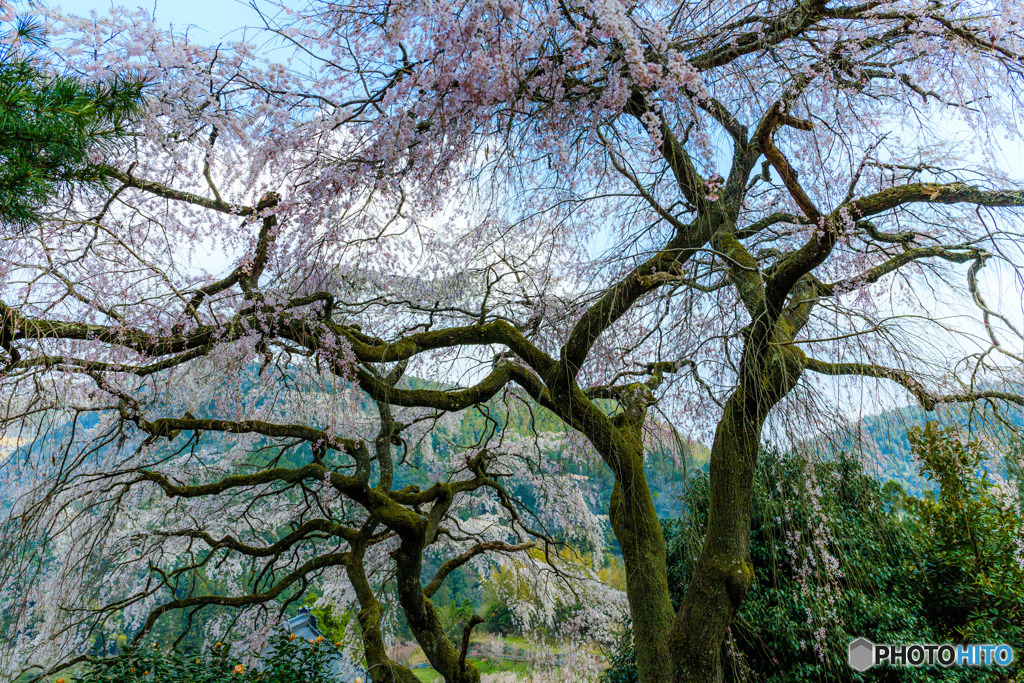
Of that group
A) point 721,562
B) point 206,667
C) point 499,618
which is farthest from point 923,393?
point 499,618

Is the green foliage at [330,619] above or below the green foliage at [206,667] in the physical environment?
below

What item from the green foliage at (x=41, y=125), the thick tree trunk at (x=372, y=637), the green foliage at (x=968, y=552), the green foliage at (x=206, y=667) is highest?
the green foliage at (x=41, y=125)

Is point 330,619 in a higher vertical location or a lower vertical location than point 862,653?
lower

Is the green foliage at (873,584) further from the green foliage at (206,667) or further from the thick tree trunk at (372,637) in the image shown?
the green foliage at (206,667)

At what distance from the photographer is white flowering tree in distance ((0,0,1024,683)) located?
7.22 ft

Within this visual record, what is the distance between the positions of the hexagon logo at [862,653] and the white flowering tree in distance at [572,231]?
154 cm

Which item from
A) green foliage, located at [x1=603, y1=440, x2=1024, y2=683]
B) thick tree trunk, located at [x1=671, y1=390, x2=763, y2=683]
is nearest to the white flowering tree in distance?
thick tree trunk, located at [x1=671, y1=390, x2=763, y2=683]

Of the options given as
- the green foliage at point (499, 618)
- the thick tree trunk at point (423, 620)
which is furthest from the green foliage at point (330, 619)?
the thick tree trunk at point (423, 620)

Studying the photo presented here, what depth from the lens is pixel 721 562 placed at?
287cm

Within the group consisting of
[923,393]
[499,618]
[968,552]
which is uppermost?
[923,393]

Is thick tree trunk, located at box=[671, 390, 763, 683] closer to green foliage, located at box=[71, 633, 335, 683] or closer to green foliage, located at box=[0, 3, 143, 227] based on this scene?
green foliage, located at box=[71, 633, 335, 683]

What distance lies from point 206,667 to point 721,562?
9.58 ft

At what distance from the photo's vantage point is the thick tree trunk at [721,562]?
2.78m

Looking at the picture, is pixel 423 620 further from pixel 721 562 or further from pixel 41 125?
pixel 41 125
